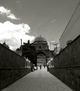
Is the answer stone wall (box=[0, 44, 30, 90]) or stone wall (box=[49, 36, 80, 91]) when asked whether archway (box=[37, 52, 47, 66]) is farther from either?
stone wall (box=[49, 36, 80, 91])

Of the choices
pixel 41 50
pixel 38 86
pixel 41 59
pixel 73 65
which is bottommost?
pixel 38 86

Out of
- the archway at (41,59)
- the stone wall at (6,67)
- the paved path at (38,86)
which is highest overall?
the archway at (41,59)

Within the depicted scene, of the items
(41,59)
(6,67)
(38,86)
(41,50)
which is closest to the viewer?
(38,86)

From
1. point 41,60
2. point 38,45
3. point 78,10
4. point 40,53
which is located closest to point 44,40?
point 38,45

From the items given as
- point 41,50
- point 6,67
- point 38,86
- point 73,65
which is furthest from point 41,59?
point 73,65

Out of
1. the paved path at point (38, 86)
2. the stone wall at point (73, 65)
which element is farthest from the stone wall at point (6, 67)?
the stone wall at point (73, 65)

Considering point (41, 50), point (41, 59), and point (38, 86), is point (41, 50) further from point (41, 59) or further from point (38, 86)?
point (38, 86)

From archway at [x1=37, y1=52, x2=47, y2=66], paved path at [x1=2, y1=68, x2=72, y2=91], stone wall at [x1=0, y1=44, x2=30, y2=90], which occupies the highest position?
archway at [x1=37, y1=52, x2=47, y2=66]

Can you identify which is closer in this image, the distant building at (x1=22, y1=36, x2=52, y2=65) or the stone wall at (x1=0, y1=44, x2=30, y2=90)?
the stone wall at (x1=0, y1=44, x2=30, y2=90)

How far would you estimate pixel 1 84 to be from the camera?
7.88 metres

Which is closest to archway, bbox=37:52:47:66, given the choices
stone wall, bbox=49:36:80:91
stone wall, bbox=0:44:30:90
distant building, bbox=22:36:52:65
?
distant building, bbox=22:36:52:65

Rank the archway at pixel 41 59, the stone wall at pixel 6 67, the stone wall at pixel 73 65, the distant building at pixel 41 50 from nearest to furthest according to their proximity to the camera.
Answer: the stone wall at pixel 73 65 < the stone wall at pixel 6 67 < the archway at pixel 41 59 < the distant building at pixel 41 50

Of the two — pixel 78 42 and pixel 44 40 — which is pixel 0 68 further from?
pixel 44 40

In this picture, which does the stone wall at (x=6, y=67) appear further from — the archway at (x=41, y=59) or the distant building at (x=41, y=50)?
the distant building at (x=41, y=50)
